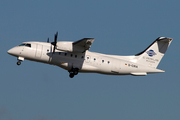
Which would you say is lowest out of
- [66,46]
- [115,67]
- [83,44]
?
[115,67]

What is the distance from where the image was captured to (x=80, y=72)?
2975 centimetres

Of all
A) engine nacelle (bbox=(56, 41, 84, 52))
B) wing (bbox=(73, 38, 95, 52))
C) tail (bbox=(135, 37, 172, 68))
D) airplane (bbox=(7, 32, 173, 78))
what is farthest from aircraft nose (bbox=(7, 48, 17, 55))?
tail (bbox=(135, 37, 172, 68))

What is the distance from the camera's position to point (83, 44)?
2773cm

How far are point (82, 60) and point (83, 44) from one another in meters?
1.72

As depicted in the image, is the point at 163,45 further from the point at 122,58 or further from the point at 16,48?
the point at 16,48

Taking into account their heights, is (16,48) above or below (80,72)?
above

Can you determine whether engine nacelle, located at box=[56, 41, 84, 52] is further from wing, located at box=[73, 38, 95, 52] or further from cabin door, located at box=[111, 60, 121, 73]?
cabin door, located at box=[111, 60, 121, 73]

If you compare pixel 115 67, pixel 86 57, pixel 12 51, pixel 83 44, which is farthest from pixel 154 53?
pixel 12 51

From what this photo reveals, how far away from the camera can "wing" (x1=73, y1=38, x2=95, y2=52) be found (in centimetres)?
2698

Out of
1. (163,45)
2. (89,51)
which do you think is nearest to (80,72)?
(89,51)

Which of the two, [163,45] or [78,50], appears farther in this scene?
[163,45]

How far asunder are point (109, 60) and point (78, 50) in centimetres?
319

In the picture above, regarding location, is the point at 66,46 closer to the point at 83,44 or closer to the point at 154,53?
the point at 83,44

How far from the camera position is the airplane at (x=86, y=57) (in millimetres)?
27875
